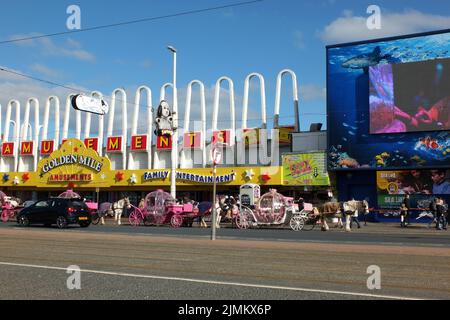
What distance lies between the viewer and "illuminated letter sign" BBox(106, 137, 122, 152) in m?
42.8

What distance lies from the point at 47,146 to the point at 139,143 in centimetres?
1099

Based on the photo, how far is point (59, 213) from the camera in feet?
83.0

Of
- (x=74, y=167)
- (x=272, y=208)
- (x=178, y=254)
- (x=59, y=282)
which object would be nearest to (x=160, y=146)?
(x=74, y=167)

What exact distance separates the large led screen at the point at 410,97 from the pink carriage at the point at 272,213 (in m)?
9.69

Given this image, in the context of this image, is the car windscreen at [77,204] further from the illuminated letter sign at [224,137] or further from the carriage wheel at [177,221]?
the illuminated letter sign at [224,137]

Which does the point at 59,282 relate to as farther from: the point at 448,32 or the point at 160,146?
the point at 160,146

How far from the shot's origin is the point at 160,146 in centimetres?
4047

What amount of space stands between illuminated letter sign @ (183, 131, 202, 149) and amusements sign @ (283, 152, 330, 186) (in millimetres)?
8183

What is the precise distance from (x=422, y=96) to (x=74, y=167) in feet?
93.3

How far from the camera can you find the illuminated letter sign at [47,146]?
46875 mm

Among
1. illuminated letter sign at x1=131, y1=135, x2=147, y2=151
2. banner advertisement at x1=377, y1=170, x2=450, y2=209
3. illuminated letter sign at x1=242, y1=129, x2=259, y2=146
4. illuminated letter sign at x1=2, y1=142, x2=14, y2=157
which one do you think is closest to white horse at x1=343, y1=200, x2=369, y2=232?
banner advertisement at x1=377, y1=170, x2=450, y2=209

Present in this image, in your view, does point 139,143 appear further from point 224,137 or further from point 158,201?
point 158,201

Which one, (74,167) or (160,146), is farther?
(74,167)

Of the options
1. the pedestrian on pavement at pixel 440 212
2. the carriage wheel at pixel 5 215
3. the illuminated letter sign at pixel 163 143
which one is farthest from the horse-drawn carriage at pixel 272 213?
the carriage wheel at pixel 5 215
